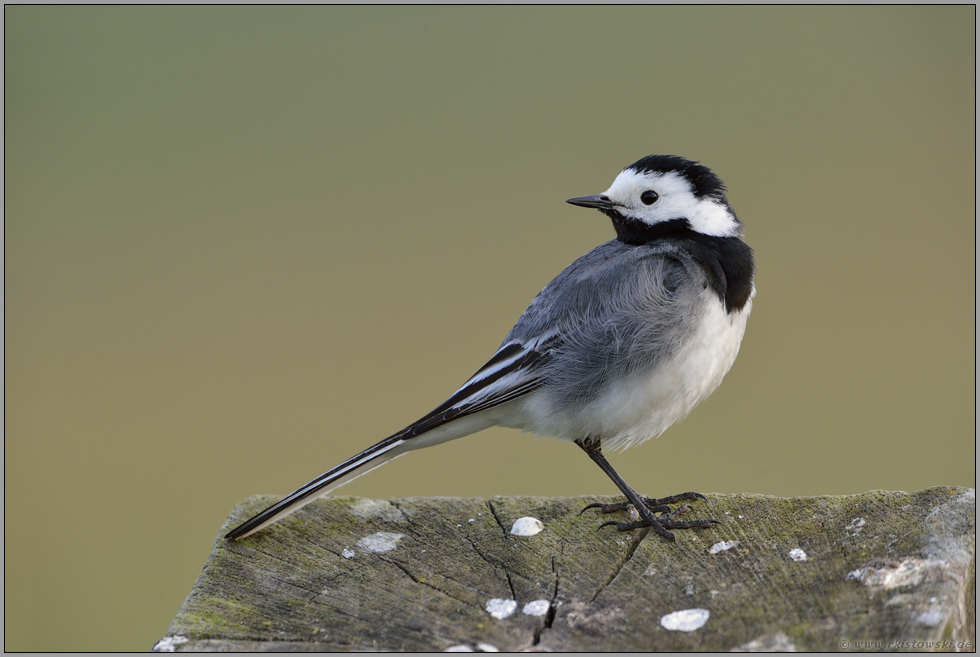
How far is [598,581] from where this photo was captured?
2926mm

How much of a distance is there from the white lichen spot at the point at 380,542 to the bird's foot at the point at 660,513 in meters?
0.91

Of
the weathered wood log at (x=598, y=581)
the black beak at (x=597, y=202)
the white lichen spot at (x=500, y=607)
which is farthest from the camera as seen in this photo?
the black beak at (x=597, y=202)

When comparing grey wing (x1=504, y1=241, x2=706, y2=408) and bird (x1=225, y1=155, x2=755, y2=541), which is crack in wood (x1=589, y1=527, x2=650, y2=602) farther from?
grey wing (x1=504, y1=241, x2=706, y2=408)

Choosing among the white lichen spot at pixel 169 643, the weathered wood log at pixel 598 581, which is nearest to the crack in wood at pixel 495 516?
the weathered wood log at pixel 598 581

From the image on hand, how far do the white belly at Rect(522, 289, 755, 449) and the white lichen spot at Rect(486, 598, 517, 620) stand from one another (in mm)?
1247

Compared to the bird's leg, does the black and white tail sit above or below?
above

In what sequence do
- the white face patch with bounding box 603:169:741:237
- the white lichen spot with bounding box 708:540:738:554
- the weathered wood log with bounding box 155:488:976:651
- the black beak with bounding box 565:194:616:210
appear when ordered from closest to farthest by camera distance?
1. the weathered wood log with bounding box 155:488:976:651
2. the white lichen spot with bounding box 708:540:738:554
3. the white face patch with bounding box 603:169:741:237
4. the black beak with bounding box 565:194:616:210

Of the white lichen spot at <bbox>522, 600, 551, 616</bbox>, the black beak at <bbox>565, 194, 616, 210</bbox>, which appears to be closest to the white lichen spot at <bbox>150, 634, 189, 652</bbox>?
the white lichen spot at <bbox>522, 600, 551, 616</bbox>

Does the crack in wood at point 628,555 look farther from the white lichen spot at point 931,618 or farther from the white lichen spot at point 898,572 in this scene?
the white lichen spot at point 931,618

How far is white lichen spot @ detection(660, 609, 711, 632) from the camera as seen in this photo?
2.53m

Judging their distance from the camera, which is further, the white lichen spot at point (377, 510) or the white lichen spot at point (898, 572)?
the white lichen spot at point (377, 510)

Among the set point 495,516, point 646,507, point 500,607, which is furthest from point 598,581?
point 646,507

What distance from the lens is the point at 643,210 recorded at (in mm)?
4156

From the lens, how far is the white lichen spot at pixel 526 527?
11.1ft
